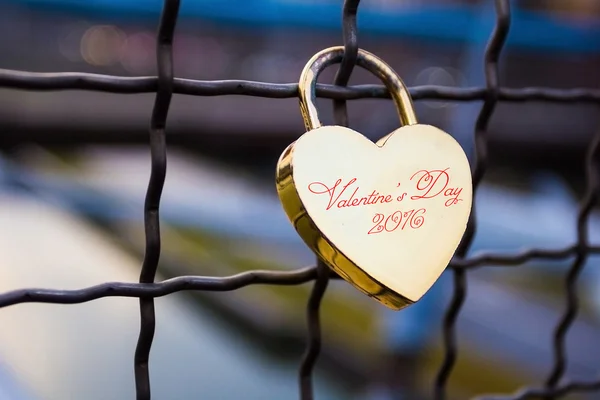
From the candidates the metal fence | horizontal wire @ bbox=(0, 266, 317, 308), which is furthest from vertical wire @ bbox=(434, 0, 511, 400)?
Result: horizontal wire @ bbox=(0, 266, 317, 308)

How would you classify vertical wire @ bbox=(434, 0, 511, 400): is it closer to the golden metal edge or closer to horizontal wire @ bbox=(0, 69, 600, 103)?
horizontal wire @ bbox=(0, 69, 600, 103)

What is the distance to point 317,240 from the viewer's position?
10.9 inches

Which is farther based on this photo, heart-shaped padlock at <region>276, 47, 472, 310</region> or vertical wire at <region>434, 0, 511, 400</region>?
vertical wire at <region>434, 0, 511, 400</region>

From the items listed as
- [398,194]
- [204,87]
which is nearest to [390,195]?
[398,194]

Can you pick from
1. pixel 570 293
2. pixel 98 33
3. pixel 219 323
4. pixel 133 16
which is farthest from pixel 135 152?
pixel 570 293

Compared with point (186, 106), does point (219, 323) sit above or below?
below

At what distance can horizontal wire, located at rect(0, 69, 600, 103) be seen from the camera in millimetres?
276

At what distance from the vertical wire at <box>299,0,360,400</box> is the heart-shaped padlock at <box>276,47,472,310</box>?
2cm

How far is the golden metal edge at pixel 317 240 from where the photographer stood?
10.7 inches

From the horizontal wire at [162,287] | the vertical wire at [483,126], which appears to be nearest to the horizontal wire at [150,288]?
the horizontal wire at [162,287]

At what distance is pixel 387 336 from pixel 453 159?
4.08 feet

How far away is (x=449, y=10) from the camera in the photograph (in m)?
1.64

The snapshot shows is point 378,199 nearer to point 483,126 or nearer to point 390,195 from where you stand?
point 390,195

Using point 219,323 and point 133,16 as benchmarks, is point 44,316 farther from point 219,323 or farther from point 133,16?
point 133,16
